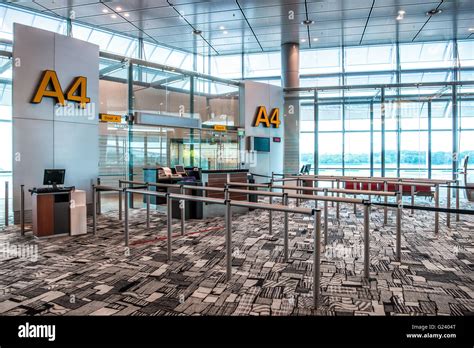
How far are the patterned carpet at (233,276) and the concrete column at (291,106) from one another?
6.83 m

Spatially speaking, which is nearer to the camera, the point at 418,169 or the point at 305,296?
the point at 305,296

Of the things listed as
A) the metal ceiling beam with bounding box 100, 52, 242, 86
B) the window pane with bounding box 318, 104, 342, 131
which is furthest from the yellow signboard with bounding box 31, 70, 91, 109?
the window pane with bounding box 318, 104, 342, 131

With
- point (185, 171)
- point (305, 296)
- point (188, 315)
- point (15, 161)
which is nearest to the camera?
point (188, 315)

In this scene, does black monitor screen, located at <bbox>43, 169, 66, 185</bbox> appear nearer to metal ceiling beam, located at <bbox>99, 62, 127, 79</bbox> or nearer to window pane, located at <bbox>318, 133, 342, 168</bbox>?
metal ceiling beam, located at <bbox>99, 62, 127, 79</bbox>

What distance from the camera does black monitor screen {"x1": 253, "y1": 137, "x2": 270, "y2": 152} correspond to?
459 inches

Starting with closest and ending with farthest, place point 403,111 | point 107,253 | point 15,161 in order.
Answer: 1. point 107,253
2. point 15,161
3. point 403,111

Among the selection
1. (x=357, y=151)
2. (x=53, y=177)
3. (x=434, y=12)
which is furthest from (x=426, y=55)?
(x=53, y=177)

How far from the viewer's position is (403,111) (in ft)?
40.1

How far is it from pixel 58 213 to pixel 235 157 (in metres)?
6.90

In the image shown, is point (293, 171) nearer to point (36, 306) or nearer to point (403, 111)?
point (403, 111)

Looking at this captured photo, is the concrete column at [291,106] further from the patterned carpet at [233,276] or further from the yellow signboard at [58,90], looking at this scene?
the yellow signboard at [58,90]
